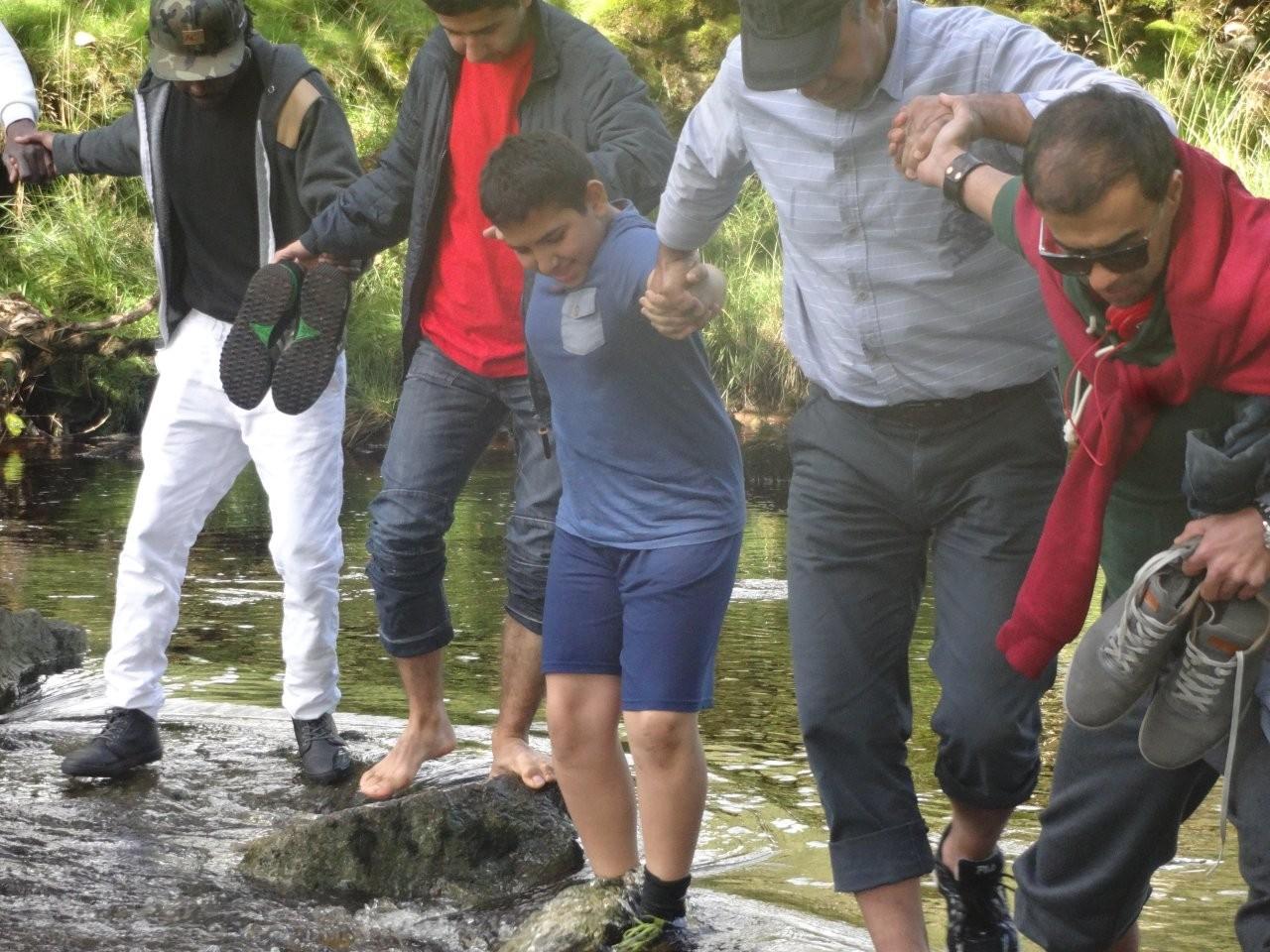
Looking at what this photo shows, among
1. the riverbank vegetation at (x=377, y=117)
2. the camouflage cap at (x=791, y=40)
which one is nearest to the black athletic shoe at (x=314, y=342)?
the camouflage cap at (x=791, y=40)

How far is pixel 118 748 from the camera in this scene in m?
4.85

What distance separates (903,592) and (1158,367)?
954 mm

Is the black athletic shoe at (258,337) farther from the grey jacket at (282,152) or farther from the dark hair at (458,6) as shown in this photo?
the dark hair at (458,6)

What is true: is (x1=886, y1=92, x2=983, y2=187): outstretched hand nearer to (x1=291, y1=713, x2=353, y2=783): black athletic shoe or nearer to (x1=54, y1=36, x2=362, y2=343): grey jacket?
(x1=54, y1=36, x2=362, y2=343): grey jacket

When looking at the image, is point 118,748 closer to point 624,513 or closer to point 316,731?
point 316,731

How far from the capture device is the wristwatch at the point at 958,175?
292 cm

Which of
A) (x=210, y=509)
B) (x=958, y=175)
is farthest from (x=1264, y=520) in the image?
(x=210, y=509)

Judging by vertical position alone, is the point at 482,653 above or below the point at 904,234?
below

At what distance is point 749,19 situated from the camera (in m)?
3.14

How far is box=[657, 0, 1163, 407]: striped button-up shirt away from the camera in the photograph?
10.8ft

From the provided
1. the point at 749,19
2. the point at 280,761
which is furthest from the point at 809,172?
the point at 280,761

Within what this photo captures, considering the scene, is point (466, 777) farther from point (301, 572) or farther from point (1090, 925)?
point (1090, 925)

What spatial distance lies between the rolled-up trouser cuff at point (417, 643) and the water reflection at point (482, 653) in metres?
0.48

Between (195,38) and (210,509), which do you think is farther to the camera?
(210,509)
